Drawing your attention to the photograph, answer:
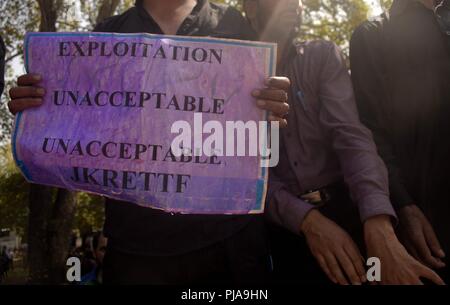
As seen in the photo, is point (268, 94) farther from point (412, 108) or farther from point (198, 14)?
point (412, 108)

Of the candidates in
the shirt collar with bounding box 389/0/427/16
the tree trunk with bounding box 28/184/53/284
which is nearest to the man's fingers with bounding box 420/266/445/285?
the shirt collar with bounding box 389/0/427/16

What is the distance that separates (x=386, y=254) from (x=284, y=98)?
2.20 ft

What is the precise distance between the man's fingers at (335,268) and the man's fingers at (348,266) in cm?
2

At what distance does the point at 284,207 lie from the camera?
205cm

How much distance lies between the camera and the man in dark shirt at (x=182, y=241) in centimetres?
188

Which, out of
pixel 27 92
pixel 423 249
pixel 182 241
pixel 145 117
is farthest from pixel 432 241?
pixel 27 92

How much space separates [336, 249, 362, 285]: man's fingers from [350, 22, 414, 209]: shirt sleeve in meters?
0.34

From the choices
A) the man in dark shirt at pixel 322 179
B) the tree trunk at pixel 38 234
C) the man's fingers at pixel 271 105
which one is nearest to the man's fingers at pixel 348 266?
the man in dark shirt at pixel 322 179

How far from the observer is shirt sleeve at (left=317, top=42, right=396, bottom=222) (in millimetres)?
1927

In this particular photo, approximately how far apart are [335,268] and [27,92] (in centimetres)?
131

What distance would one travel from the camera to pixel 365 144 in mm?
2021

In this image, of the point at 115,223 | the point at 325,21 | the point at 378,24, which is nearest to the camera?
the point at 115,223
